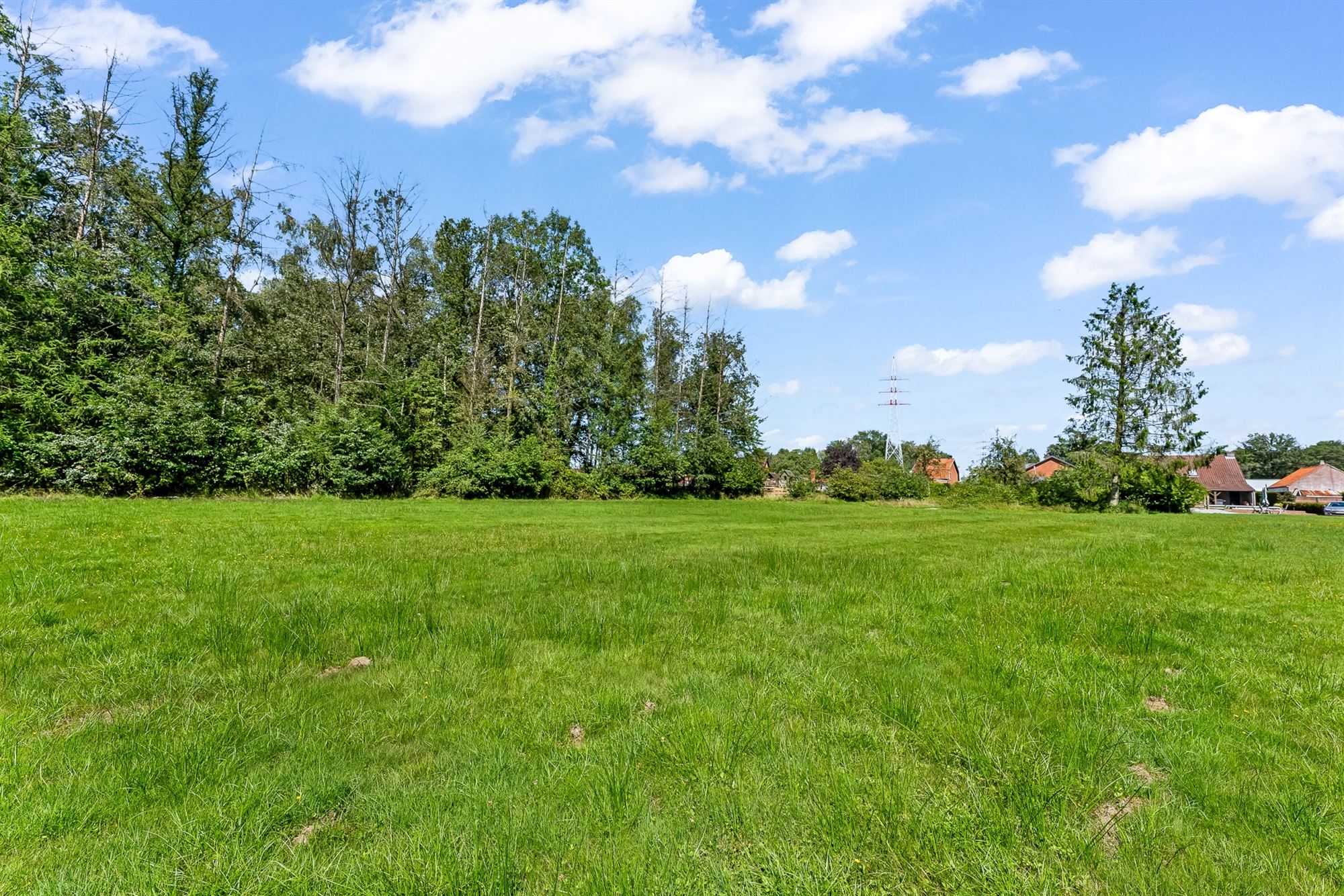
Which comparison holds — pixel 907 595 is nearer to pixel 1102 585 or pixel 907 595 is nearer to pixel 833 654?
pixel 833 654

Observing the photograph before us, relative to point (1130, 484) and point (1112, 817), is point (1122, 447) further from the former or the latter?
point (1112, 817)

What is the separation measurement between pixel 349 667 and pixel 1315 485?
12729cm

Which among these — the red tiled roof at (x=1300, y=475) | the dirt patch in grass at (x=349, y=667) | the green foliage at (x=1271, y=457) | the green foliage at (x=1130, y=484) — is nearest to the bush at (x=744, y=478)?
the green foliage at (x=1130, y=484)

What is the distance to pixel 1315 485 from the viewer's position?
3302 inches

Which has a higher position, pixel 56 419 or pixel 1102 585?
pixel 56 419

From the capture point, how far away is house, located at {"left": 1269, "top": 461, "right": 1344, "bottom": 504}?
81250 millimetres

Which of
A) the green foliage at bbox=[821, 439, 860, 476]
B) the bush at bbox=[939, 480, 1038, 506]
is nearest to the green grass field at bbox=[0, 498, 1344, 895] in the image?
the bush at bbox=[939, 480, 1038, 506]

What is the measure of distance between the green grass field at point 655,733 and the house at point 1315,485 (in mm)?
110603

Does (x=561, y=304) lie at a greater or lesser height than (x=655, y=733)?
greater

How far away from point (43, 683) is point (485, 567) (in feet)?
17.2

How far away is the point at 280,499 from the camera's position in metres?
23.9

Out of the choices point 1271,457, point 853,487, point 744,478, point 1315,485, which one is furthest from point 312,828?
point 1271,457

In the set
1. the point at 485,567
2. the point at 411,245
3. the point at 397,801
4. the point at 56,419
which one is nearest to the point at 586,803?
the point at 397,801

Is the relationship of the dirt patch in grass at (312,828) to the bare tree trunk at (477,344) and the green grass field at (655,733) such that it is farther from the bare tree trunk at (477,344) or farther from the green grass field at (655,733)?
the bare tree trunk at (477,344)
